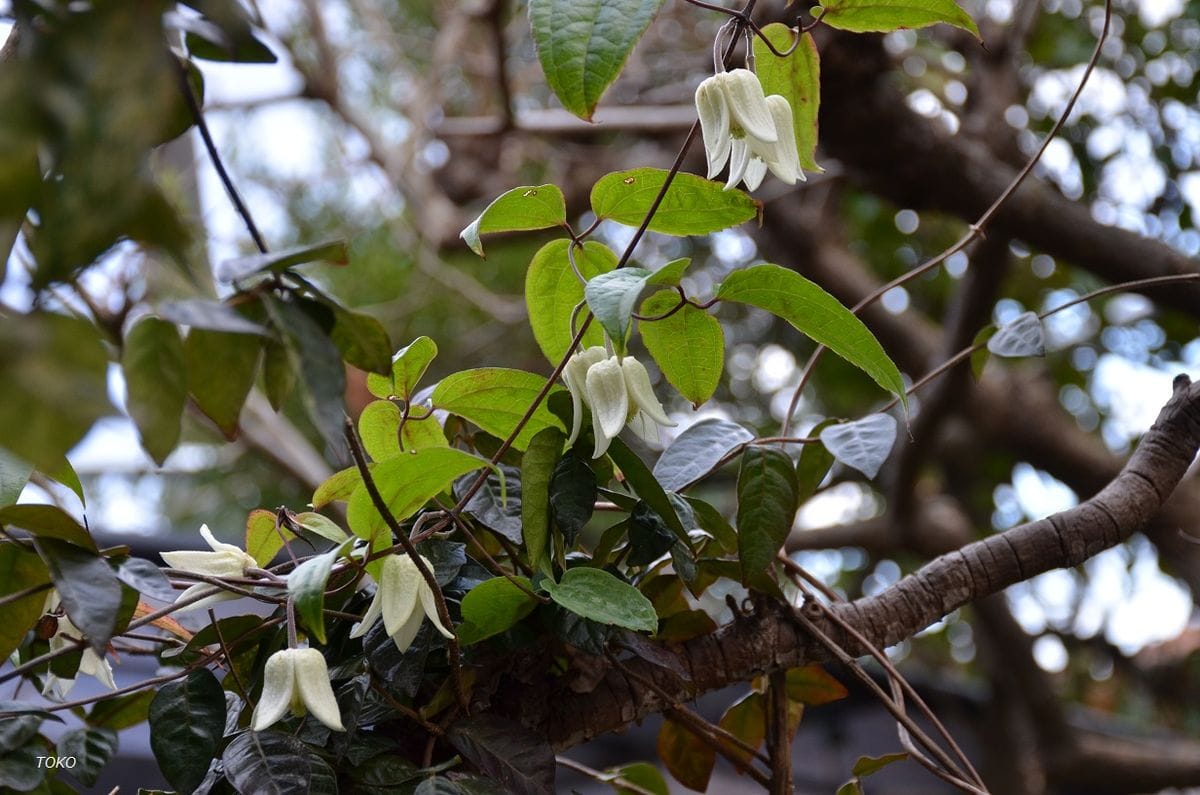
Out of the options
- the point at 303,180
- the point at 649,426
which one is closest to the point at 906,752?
the point at 649,426

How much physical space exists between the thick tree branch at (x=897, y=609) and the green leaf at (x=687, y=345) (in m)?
0.14

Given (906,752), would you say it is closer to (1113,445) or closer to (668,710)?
(668,710)

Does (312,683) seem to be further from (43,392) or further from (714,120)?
(714,120)

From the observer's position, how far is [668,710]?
593 millimetres

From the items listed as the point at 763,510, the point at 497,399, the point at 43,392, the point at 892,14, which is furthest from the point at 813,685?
the point at 43,392

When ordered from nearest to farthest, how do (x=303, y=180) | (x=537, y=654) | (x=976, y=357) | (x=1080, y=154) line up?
1. (x=537, y=654)
2. (x=976, y=357)
3. (x=1080, y=154)
4. (x=303, y=180)

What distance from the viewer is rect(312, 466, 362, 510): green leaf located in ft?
1.75

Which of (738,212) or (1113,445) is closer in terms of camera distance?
(738,212)

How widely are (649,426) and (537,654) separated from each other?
0.13m

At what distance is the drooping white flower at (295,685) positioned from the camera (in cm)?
43

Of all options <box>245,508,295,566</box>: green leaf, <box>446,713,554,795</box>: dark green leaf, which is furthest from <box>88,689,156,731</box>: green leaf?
<box>446,713,554,795</box>: dark green leaf

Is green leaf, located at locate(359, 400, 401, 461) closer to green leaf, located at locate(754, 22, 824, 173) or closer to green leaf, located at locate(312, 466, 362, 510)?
green leaf, located at locate(312, 466, 362, 510)

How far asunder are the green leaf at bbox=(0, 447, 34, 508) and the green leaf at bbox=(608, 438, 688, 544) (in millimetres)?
289

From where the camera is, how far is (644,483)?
19.8 inches
